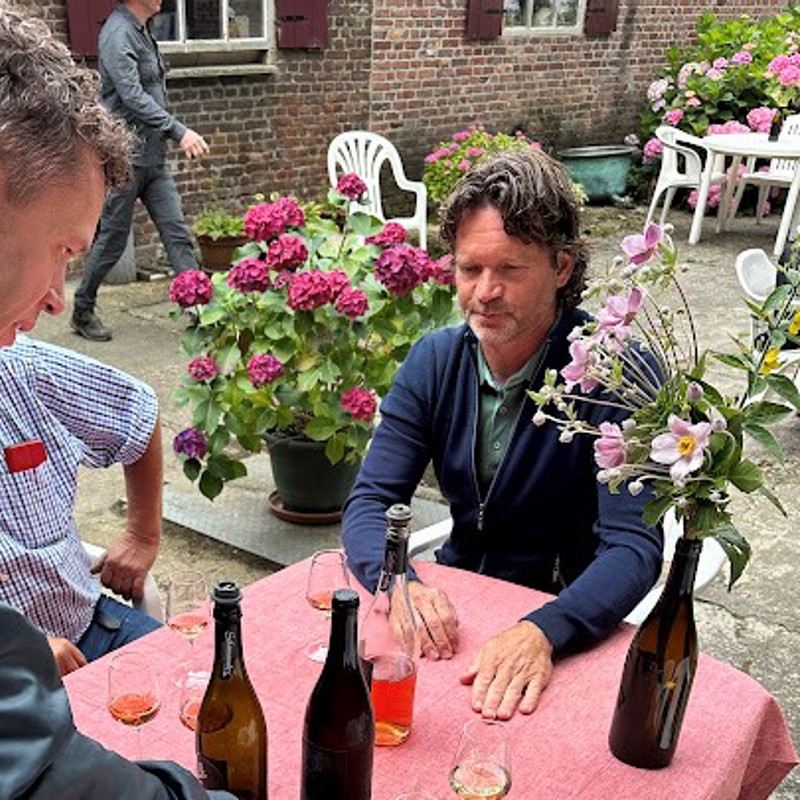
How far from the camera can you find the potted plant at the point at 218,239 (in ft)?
20.8

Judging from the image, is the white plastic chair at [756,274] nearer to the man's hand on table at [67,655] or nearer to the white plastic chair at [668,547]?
the white plastic chair at [668,547]

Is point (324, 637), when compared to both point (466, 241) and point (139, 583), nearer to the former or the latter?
point (139, 583)

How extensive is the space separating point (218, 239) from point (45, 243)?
5.32 meters

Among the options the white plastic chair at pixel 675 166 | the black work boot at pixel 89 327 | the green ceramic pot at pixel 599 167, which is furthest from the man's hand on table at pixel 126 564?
the green ceramic pot at pixel 599 167

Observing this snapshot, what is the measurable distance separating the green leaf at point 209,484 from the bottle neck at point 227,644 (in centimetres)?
209

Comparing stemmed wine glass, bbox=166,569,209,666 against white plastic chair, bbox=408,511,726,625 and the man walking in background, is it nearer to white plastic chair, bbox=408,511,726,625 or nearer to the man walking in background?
white plastic chair, bbox=408,511,726,625

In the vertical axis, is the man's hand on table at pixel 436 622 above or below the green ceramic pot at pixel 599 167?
above

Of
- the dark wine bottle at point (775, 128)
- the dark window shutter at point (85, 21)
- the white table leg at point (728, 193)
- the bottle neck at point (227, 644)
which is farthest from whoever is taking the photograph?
the white table leg at point (728, 193)

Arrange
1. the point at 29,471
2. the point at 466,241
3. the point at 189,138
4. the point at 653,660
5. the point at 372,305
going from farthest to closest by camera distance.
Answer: the point at 189,138, the point at 372,305, the point at 466,241, the point at 29,471, the point at 653,660

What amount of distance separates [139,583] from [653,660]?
118 centimetres

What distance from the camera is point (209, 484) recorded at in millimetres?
3369

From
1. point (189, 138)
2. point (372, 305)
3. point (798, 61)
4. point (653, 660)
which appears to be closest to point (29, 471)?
point (653, 660)

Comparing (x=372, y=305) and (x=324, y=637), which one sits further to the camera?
(x=372, y=305)

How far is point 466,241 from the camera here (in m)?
2.03
